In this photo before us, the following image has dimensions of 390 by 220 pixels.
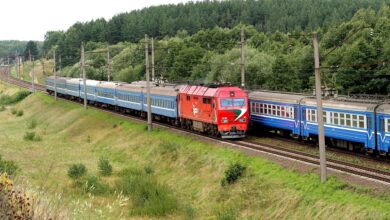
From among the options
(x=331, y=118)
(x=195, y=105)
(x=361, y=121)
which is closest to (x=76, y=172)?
(x=195, y=105)

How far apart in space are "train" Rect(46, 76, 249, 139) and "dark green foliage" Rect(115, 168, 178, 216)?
20.9 feet

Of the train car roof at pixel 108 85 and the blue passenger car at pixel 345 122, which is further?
the train car roof at pixel 108 85

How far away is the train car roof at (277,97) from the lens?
34.9m

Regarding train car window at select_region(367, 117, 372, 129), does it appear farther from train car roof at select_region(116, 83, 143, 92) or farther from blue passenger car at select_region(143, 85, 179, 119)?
train car roof at select_region(116, 83, 143, 92)

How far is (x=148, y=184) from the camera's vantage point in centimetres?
2955

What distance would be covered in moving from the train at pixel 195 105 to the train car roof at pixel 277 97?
1.90 meters

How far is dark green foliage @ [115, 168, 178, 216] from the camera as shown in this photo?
26.0 meters

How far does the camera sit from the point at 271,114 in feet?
123

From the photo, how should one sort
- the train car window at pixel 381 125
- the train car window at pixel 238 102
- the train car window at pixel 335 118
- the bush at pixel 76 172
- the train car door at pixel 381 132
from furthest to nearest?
1. the train car window at pixel 238 102
2. the bush at pixel 76 172
3. the train car window at pixel 335 118
4. the train car window at pixel 381 125
5. the train car door at pixel 381 132

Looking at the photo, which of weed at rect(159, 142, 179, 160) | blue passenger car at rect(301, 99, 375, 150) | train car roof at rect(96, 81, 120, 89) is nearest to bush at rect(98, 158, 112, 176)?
weed at rect(159, 142, 179, 160)

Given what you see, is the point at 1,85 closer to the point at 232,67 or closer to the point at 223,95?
the point at 232,67

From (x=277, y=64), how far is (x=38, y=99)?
44246 millimetres

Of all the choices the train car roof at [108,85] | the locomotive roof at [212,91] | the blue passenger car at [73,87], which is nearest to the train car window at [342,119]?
the locomotive roof at [212,91]

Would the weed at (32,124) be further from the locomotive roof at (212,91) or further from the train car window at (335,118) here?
the train car window at (335,118)
